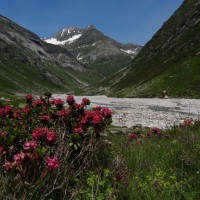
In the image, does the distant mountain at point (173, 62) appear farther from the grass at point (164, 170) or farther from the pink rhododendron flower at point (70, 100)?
the pink rhododendron flower at point (70, 100)

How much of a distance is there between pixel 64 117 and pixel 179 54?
101485mm

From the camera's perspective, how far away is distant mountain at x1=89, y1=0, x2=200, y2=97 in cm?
8019

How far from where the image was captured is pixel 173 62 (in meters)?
104

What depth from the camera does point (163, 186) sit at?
6.36 m

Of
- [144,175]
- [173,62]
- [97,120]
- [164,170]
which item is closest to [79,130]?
[97,120]

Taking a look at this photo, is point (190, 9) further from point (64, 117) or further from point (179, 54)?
point (64, 117)

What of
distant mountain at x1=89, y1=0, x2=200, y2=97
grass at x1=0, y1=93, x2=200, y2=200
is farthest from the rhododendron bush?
distant mountain at x1=89, y1=0, x2=200, y2=97

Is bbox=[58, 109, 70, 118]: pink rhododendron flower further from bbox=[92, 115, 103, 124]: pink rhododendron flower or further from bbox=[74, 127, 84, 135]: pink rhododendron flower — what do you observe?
bbox=[92, 115, 103, 124]: pink rhododendron flower

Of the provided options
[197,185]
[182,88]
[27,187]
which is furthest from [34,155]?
[182,88]

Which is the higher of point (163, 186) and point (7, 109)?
point (7, 109)

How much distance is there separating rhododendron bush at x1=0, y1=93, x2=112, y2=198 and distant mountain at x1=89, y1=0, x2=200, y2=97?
213 ft

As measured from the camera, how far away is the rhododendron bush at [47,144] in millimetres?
4785

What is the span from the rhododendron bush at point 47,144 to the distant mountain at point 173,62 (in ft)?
213

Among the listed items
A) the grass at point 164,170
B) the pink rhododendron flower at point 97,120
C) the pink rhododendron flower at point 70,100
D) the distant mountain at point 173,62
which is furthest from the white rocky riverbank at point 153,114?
the distant mountain at point 173,62
